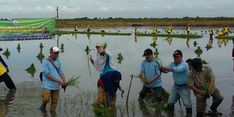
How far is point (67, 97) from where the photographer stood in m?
12.8

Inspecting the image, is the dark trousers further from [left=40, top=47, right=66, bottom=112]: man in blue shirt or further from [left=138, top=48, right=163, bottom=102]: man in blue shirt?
[left=138, top=48, right=163, bottom=102]: man in blue shirt

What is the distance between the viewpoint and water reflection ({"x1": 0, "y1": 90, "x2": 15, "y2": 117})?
35.3 ft

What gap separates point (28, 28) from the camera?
22266 millimetres

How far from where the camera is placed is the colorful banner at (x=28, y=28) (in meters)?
21.4

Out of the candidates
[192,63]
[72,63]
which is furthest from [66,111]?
[72,63]

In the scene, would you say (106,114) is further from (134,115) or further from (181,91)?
(181,91)

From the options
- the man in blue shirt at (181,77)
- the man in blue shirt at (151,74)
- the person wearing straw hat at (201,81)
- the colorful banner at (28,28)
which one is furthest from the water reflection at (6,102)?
the colorful banner at (28,28)

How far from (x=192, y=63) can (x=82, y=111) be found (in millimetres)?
3028

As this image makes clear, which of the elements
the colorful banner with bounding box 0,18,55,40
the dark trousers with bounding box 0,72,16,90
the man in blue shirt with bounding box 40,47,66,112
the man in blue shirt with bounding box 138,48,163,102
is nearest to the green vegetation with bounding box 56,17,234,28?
the colorful banner with bounding box 0,18,55,40

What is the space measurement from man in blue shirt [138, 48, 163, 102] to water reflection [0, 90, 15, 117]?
3.53 metres

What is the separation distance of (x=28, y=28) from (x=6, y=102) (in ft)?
35.0

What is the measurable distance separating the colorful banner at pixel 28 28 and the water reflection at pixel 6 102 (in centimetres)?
799

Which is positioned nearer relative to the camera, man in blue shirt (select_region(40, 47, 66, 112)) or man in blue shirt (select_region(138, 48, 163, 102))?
man in blue shirt (select_region(40, 47, 66, 112))

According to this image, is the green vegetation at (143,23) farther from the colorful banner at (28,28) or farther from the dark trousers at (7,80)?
the dark trousers at (7,80)
